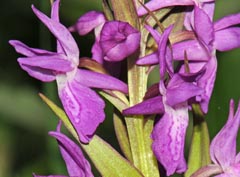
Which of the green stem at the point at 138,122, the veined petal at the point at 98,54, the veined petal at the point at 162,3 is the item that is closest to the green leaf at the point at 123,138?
the green stem at the point at 138,122

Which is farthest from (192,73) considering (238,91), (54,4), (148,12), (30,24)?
(30,24)

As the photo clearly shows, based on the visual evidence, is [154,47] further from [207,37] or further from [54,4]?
[54,4]

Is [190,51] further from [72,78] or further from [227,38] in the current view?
[72,78]

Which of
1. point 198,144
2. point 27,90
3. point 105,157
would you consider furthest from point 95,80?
point 27,90

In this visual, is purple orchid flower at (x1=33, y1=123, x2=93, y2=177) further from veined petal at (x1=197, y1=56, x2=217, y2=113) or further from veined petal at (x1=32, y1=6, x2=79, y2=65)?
veined petal at (x1=197, y1=56, x2=217, y2=113)

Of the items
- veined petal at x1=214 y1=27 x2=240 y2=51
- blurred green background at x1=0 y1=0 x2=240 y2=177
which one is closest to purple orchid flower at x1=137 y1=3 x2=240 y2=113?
veined petal at x1=214 y1=27 x2=240 y2=51

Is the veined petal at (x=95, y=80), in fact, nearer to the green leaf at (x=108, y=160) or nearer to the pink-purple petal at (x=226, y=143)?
the green leaf at (x=108, y=160)

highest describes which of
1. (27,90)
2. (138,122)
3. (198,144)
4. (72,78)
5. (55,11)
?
(55,11)
